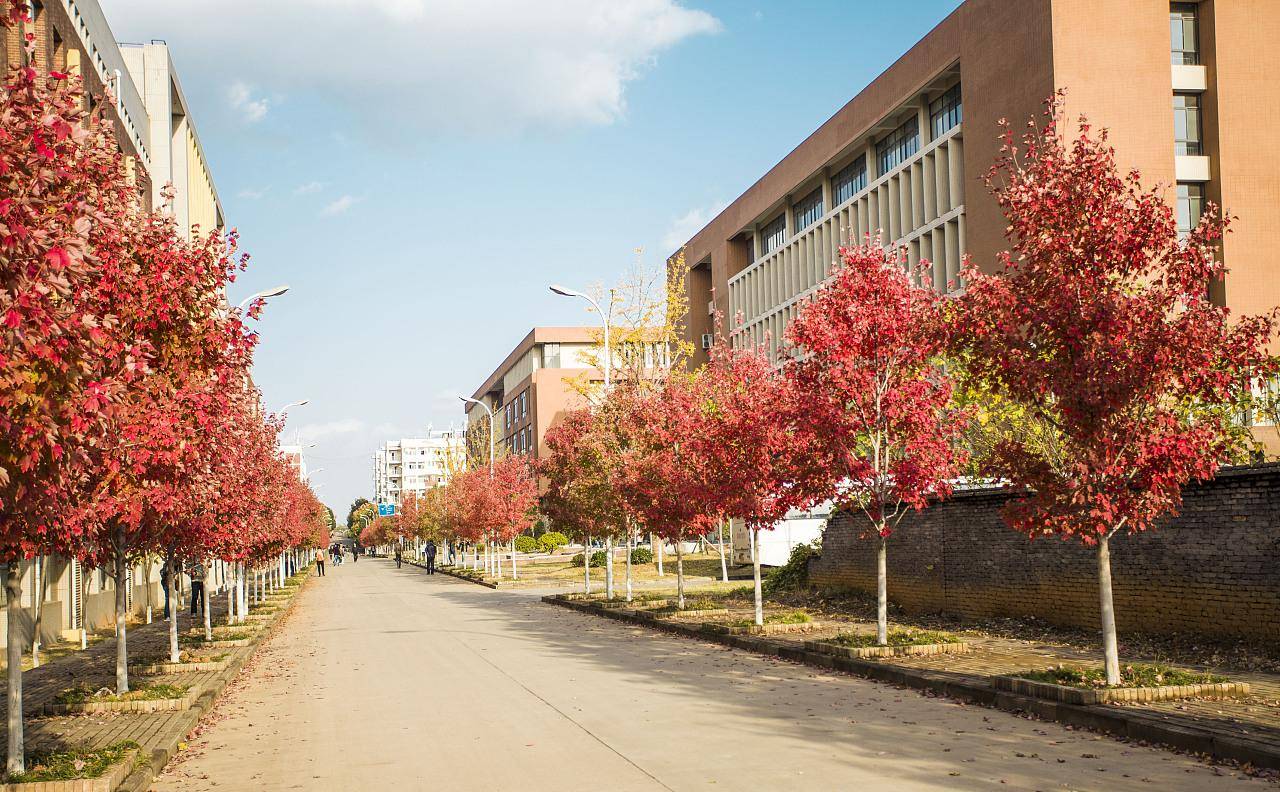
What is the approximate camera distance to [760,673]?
17000 millimetres

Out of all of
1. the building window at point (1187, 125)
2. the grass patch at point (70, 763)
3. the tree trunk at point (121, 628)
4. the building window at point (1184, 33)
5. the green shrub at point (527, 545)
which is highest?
the building window at point (1184, 33)

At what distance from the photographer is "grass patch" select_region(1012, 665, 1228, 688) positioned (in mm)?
12414

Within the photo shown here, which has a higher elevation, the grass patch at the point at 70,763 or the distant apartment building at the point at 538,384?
the distant apartment building at the point at 538,384

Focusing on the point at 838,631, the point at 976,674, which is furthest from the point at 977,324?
the point at 838,631

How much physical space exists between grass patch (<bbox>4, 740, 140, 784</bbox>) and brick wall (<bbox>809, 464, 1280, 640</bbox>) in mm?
12645

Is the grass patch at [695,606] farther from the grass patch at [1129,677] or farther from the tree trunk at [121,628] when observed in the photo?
the grass patch at [1129,677]

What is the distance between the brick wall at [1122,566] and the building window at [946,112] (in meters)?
28.2

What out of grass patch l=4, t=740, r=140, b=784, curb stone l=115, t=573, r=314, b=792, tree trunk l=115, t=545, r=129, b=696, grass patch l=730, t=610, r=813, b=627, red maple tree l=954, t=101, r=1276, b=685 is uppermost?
red maple tree l=954, t=101, r=1276, b=685

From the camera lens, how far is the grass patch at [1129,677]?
1241cm

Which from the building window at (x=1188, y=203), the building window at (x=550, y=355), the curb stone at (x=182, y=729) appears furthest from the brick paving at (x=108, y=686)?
the building window at (x=550, y=355)

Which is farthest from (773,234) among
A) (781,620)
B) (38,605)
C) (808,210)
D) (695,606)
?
(38,605)

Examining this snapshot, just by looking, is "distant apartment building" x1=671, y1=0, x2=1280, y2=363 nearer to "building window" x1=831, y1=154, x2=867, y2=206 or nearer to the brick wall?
"building window" x1=831, y1=154, x2=867, y2=206

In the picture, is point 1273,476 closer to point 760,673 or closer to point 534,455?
point 760,673

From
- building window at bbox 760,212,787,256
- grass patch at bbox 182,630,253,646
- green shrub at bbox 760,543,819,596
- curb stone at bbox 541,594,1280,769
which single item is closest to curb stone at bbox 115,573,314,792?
grass patch at bbox 182,630,253,646
